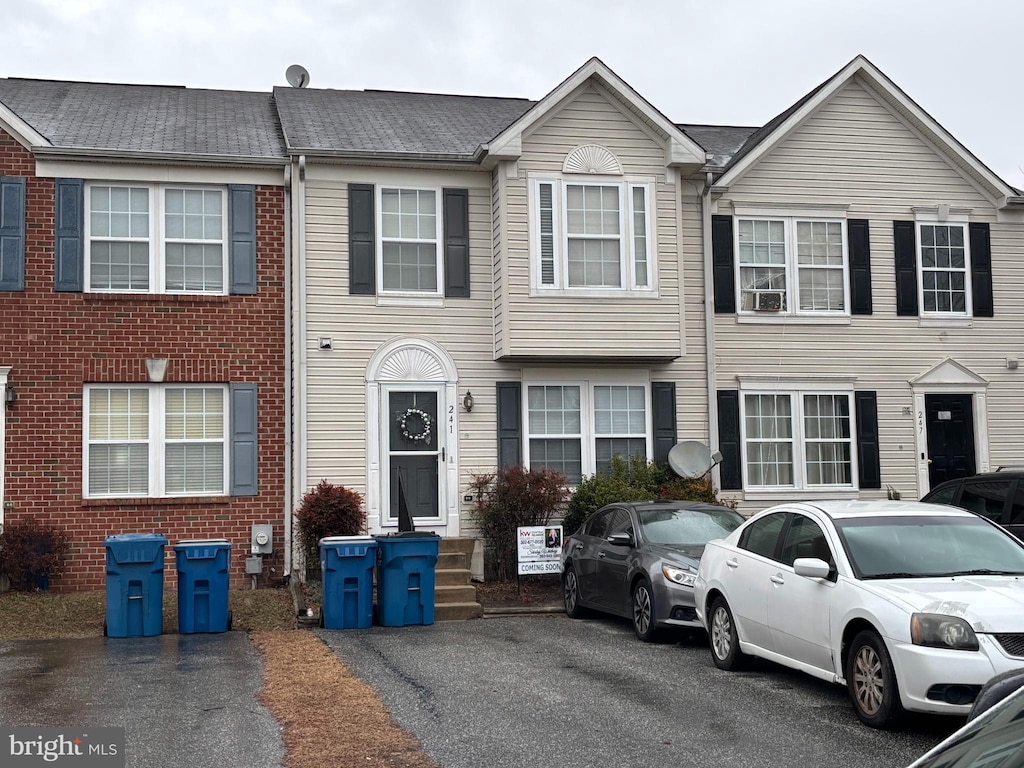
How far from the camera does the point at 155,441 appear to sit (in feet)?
54.7

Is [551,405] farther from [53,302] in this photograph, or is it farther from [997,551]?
[997,551]

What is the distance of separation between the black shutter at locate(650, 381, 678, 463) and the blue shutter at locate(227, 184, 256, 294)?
20.1ft

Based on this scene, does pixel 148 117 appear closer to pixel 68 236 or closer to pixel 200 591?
pixel 68 236

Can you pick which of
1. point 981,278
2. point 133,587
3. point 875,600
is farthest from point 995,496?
point 133,587

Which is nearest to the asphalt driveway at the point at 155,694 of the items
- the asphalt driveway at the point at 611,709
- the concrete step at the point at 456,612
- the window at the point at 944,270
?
the asphalt driveway at the point at 611,709

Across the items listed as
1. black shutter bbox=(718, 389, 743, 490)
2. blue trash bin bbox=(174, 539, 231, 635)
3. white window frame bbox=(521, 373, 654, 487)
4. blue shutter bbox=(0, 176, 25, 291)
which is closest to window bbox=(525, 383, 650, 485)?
white window frame bbox=(521, 373, 654, 487)

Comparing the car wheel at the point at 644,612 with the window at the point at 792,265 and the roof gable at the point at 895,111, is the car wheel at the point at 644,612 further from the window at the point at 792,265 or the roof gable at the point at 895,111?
the roof gable at the point at 895,111

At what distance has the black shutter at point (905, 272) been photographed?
1902 cm

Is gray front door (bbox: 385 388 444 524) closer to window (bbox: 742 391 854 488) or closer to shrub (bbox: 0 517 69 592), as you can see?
shrub (bbox: 0 517 69 592)

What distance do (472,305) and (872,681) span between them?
10.7m

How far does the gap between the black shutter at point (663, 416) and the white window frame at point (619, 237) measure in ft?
5.18

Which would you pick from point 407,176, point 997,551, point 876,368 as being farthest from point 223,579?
point 876,368

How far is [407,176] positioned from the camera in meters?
17.5

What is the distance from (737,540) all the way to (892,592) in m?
2.44
